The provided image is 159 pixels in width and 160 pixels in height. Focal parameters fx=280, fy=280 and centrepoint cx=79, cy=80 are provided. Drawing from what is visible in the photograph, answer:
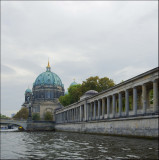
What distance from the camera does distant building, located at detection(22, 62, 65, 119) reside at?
161 metres

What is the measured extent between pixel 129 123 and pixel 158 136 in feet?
25.3

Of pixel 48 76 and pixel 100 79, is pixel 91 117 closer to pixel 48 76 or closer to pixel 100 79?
pixel 100 79

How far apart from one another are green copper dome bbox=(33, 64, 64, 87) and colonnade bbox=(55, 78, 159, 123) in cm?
8354

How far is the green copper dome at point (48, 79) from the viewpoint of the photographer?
558ft

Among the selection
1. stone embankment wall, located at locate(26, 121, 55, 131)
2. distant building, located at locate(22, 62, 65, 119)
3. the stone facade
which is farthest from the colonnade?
distant building, located at locate(22, 62, 65, 119)

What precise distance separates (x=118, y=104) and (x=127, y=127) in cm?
1158

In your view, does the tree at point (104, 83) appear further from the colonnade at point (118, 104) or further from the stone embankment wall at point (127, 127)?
the stone embankment wall at point (127, 127)

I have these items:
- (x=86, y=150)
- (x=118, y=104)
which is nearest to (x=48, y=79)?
(x=118, y=104)

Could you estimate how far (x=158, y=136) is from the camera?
25672 mm

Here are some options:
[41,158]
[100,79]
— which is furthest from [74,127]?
[41,158]

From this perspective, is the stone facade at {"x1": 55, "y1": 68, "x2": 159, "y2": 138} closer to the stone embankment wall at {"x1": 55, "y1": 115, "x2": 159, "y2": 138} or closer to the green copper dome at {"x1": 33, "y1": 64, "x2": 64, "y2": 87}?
the stone embankment wall at {"x1": 55, "y1": 115, "x2": 159, "y2": 138}

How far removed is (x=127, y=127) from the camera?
33.7 m

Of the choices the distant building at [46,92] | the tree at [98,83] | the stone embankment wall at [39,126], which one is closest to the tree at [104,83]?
the tree at [98,83]

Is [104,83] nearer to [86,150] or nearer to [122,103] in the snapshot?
[122,103]
